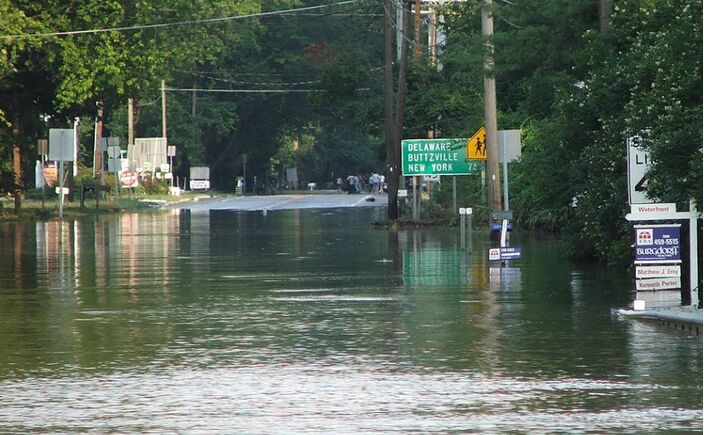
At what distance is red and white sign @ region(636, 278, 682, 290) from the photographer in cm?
2016

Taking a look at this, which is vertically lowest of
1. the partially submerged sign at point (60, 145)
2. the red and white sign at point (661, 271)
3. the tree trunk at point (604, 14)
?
the red and white sign at point (661, 271)

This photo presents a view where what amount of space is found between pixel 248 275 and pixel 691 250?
9.42 m

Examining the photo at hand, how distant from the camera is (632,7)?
2808 cm

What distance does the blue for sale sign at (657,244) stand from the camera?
1958cm

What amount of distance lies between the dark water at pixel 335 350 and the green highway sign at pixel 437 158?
1843 centimetres

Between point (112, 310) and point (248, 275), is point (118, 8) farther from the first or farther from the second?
point (112, 310)

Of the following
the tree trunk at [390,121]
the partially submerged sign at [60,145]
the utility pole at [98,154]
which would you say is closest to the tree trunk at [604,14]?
the partially submerged sign at [60,145]

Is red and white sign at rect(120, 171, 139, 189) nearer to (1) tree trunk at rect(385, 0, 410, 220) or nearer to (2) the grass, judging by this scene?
(2) the grass

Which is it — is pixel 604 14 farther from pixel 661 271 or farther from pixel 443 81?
pixel 443 81

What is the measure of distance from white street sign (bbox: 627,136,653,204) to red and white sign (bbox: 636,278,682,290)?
1.78 m

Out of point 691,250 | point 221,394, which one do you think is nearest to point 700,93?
point 691,250

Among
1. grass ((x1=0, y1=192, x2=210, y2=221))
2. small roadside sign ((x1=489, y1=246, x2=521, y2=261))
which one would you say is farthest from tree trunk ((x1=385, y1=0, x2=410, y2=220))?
small roadside sign ((x1=489, y1=246, x2=521, y2=261))

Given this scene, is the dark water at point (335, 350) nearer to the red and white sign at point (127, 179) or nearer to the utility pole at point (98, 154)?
the utility pole at point (98, 154)

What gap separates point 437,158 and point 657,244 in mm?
29322
